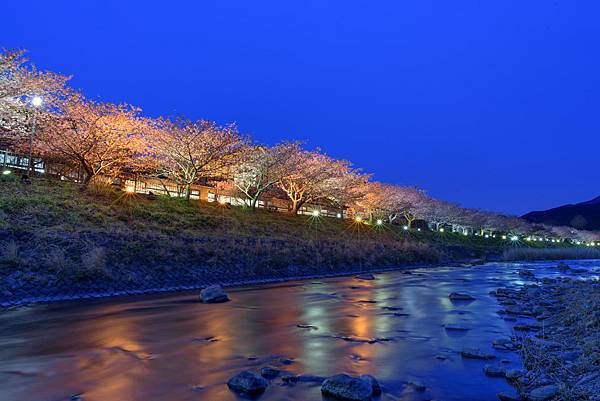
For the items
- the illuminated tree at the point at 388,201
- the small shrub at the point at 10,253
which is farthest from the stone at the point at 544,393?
the illuminated tree at the point at 388,201

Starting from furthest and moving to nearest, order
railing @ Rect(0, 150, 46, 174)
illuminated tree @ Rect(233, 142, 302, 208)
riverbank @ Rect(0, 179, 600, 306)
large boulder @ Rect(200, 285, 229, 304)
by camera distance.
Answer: illuminated tree @ Rect(233, 142, 302, 208) → railing @ Rect(0, 150, 46, 174) → riverbank @ Rect(0, 179, 600, 306) → large boulder @ Rect(200, 285, 229, 304)

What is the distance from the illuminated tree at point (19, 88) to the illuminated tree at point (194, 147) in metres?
10.6

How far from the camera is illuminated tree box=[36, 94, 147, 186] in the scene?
3578cm

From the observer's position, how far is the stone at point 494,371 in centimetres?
762

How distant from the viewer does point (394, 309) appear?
15.8 metres

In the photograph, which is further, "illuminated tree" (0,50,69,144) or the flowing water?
"illuminated tree" (0,50,69,144)

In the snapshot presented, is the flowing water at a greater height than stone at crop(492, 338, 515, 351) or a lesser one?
lesser

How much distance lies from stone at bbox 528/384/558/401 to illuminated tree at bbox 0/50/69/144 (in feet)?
111

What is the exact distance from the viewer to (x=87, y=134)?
3588 centimetres

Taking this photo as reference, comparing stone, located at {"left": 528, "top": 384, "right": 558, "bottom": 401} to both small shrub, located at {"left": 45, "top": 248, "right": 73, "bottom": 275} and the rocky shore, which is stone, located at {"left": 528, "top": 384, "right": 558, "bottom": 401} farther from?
small shrub, located at {"left": 45, "top": 248, "right": 73, "bottom": 275}

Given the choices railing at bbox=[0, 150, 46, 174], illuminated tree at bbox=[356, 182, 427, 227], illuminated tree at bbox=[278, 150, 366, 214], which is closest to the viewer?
railing at bbox=[0, 150, 46, 174]

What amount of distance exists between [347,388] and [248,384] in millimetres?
1637

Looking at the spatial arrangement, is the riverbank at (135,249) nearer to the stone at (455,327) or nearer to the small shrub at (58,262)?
the small shrub at (58,262)

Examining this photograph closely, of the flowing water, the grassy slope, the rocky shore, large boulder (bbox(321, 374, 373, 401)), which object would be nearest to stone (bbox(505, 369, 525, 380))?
the rocky shore
